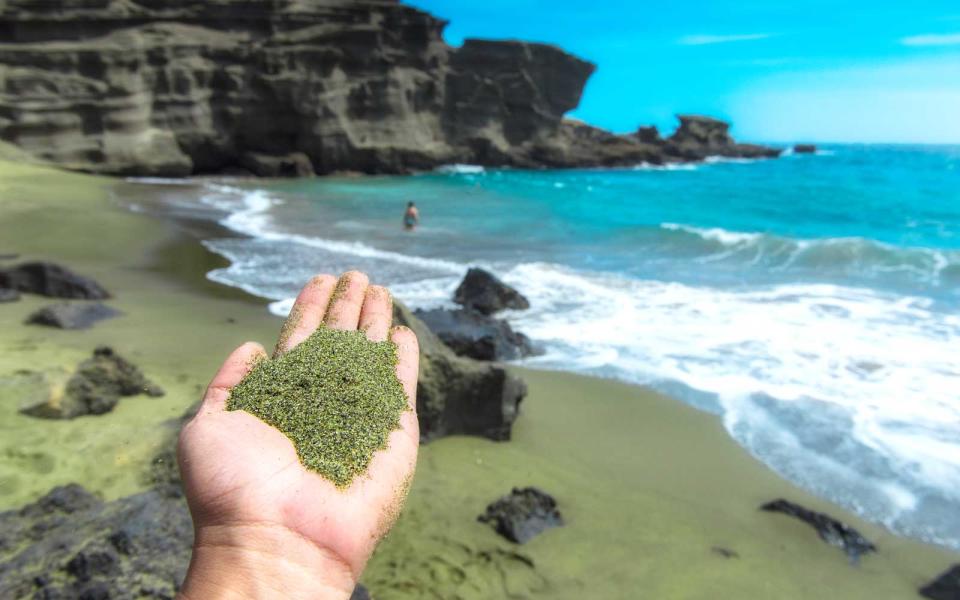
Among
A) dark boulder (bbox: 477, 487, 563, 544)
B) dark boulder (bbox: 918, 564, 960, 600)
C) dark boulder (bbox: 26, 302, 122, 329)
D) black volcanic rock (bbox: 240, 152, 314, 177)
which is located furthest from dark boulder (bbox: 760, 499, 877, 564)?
black volcanic rock (bbox: 240, 152, 314, 177)

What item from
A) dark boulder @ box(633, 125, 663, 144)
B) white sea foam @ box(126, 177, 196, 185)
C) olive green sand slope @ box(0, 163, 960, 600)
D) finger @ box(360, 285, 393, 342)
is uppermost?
dark boulder @ box(633, 125, 663, 144)

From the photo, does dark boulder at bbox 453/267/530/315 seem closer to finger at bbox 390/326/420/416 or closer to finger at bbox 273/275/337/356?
finger at bbox 273/275/337/356

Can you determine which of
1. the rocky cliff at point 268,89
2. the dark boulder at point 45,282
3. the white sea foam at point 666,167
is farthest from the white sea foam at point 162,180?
the white sea foam at point 666,167

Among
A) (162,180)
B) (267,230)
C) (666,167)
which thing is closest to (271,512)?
(267,230)

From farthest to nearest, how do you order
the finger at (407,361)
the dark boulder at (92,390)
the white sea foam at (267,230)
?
the white sea foam at (267,230), the dark boulder at (92,390), the finger at (407,361)

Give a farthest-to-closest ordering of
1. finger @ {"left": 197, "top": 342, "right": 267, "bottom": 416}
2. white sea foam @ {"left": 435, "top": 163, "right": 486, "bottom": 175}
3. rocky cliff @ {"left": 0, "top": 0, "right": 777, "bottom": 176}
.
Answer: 1. white sea foam @ {"left": 435, "top": 163, "right": 486, "bottom": 175}
2. rocky cliff @ {"left": 0, "top": 0, "right": 777, "bottom": 176}
3. finger @ {"left": 197, "top": 342, "right": 267, "bottom": 416}

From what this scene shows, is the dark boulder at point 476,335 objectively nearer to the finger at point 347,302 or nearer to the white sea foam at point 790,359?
the white sea foam at point 790,359
